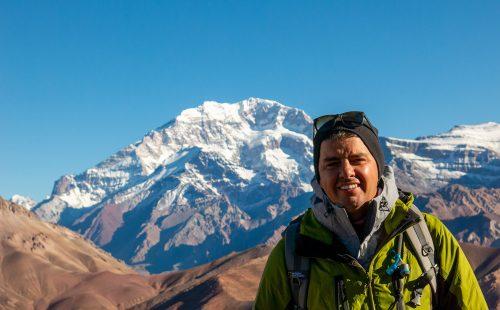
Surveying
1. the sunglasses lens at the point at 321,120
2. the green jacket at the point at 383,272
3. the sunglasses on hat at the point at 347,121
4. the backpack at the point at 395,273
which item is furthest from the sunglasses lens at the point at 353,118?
the backpack at the point at 395,273

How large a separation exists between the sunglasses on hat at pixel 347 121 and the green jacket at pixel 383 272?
743 mm

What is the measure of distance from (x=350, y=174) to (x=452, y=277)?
121 cm

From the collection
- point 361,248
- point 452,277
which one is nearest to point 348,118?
point 361,248

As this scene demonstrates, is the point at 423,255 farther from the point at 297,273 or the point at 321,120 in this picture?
the point at 321,120

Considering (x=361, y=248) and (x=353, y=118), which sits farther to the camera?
(x=353, y=118)

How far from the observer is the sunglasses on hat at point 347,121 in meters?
5.76

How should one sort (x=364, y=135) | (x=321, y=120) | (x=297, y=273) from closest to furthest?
(x=297, y=273)
(x=364, y=135)
(x=321, y=120)

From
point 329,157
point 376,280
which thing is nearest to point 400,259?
point 376,280

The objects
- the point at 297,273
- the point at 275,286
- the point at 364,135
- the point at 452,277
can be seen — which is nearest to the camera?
the point at 452,277

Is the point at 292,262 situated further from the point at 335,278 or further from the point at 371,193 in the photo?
the point at 371,193

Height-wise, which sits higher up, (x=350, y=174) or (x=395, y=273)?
(x=350, y=174)

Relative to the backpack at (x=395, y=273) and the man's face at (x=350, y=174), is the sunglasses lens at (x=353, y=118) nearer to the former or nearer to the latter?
the man's face at (x=350, y=174)

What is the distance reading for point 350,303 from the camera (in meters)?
5.39

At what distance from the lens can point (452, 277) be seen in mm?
5508
